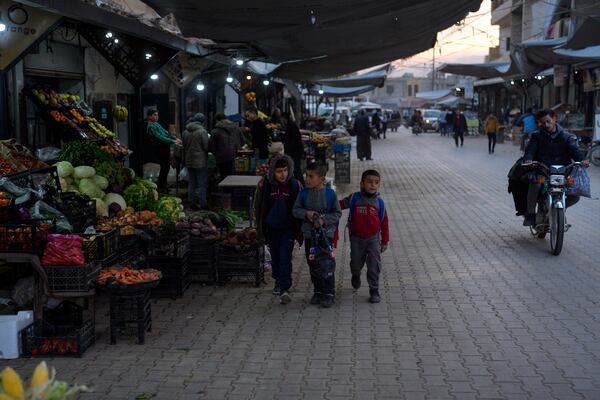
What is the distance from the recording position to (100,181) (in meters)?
10.5

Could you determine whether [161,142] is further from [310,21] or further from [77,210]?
[77,210]

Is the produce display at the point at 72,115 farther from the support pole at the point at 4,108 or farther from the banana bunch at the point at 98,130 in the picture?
the support pole at the point at 4,108

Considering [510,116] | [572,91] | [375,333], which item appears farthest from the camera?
[510,116]

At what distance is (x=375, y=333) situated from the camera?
266 inches

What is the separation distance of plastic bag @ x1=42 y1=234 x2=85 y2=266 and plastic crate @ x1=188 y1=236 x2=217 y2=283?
220cm

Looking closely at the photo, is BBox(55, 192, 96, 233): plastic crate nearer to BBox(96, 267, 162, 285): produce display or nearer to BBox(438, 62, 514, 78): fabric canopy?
BBox(96, 267, 162, 285): produce display

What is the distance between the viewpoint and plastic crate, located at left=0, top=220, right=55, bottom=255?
6.33 m

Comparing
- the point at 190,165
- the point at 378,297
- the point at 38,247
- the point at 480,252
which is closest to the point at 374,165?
the point at 190,165

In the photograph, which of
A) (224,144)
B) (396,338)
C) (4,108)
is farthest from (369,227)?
(224,144)

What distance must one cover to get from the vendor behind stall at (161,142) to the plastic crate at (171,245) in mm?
6863

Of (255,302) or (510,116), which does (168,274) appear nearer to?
(255,302)

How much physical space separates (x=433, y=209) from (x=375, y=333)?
802 cm

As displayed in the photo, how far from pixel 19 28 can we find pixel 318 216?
170 inches

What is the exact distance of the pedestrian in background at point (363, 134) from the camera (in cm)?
2589
